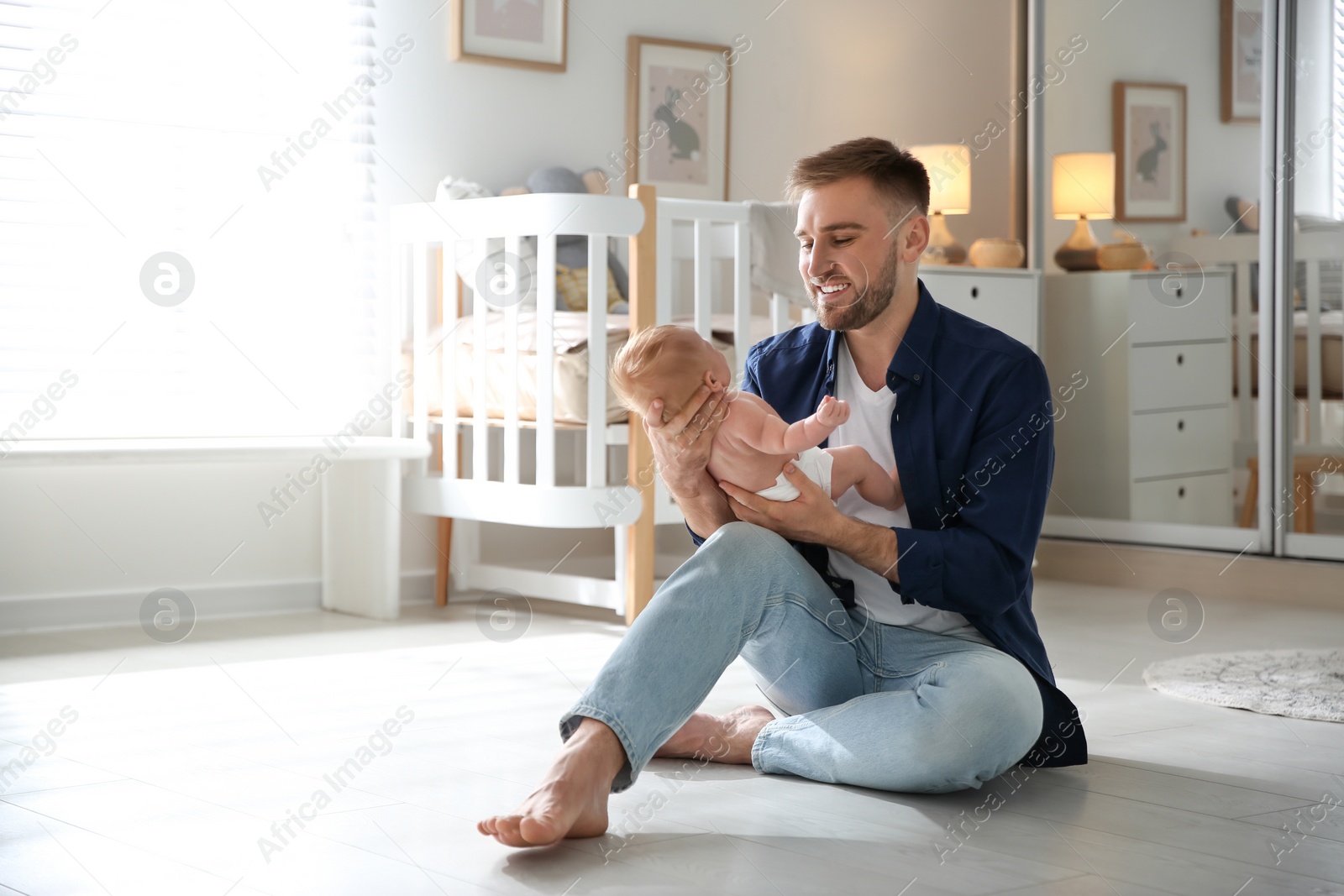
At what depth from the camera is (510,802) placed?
1.47m

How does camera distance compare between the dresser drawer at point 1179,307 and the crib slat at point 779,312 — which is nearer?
the crib slat at point 779,312

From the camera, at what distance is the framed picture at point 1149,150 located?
3445 millimetres

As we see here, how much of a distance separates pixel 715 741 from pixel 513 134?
2132mm

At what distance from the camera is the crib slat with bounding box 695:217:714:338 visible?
2818 millimetres

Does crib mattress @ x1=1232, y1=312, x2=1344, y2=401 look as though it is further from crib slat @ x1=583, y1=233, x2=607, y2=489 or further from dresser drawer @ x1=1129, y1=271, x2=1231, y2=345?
crib slat @ x1=583, y1=233, x2=607, y2=489

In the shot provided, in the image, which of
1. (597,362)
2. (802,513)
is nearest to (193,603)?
(597,362)

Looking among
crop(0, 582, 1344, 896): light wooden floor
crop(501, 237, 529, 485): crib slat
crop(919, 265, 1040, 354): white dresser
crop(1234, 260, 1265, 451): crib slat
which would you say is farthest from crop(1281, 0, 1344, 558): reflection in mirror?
crop(501, 237, 529, 485): crib slat

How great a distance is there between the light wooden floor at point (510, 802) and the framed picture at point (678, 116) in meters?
1.72

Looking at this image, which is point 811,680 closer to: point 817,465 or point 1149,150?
point 817,465

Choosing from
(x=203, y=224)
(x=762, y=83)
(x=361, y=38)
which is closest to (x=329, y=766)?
(x=203, y=224)

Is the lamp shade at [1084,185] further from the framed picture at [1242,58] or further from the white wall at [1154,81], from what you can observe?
the framed picture at [1242,58]

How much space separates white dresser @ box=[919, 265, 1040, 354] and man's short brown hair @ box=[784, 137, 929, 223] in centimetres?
191

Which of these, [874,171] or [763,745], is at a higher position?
[874,171]

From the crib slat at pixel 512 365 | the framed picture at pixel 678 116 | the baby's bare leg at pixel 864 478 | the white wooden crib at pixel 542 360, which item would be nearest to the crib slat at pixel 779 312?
the white wooden crib at pixel 542 360
